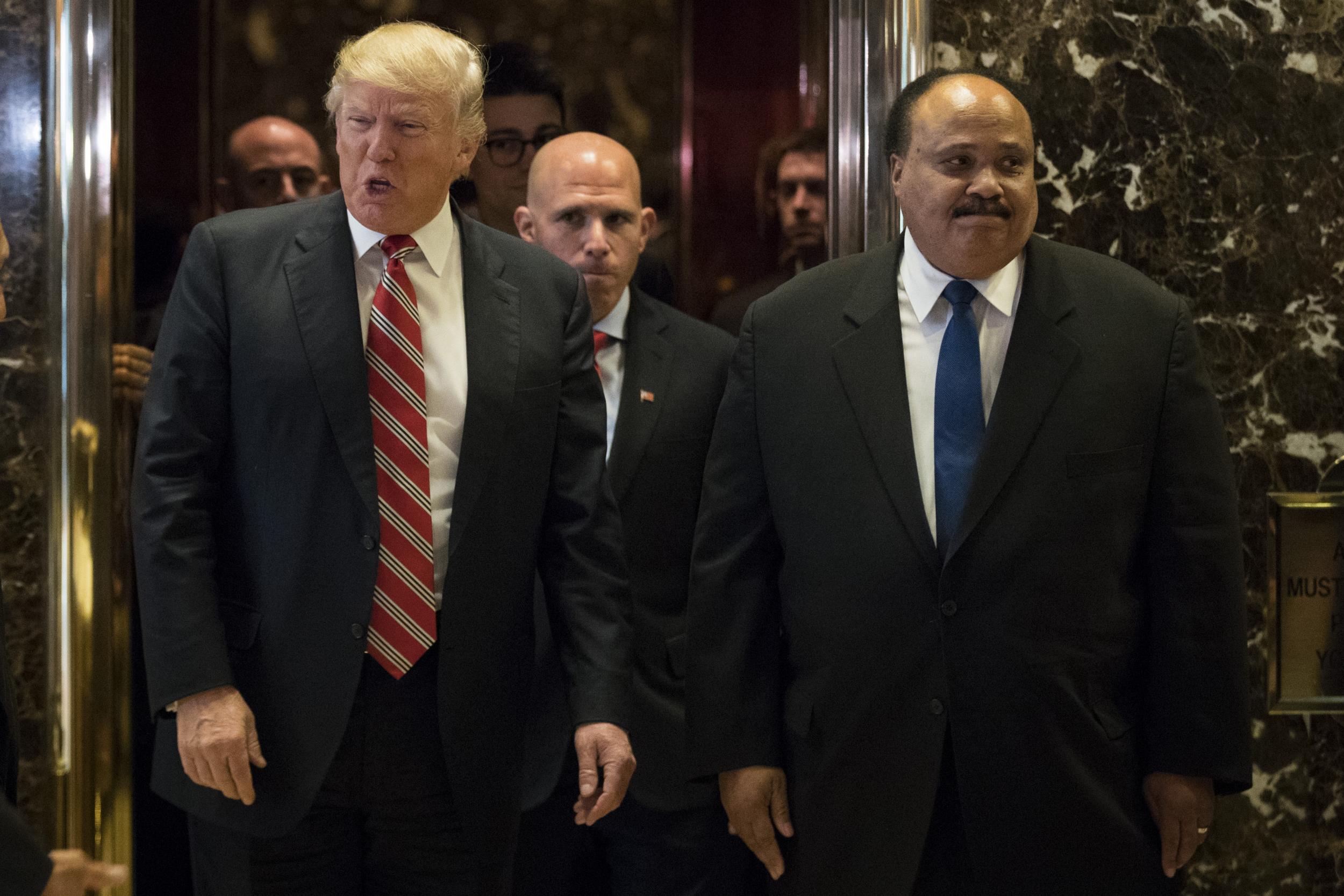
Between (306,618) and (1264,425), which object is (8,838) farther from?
(1264,425)

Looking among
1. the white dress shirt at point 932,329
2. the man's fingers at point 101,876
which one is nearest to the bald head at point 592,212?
the white dress shirt at point 932,329

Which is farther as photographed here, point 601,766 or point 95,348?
point 95,348

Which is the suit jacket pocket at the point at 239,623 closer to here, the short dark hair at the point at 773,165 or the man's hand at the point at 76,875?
the man's hand at the point at 76,875

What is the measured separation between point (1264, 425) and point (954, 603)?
1160mm

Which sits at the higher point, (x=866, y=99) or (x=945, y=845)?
(x=866, y=99)

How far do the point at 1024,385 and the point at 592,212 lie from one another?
1.16 m

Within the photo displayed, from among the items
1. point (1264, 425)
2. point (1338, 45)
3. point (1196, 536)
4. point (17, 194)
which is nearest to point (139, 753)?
point (17, 194)

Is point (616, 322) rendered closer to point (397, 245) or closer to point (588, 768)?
point (397, 245)

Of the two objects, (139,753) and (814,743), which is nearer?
(814,743)

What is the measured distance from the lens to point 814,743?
2.23 meters

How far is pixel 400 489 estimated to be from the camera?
6.82ft

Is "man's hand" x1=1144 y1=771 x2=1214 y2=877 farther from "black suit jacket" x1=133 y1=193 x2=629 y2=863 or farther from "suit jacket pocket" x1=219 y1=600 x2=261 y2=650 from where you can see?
"suit jacket pocket" x1=219 y1=600 x2=261 y2=650

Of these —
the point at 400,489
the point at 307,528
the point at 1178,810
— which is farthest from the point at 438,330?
the point at 1178,810

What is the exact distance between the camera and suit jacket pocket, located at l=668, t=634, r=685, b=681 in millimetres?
2812
